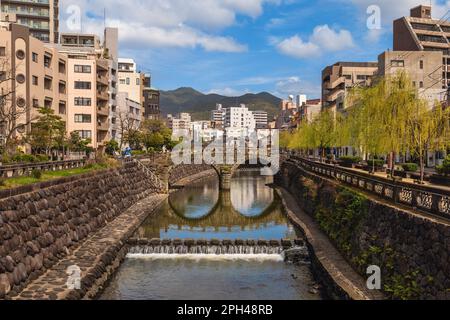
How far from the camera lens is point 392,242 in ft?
63.7

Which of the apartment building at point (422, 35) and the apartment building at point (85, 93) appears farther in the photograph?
the apartment building at point (422, 35)

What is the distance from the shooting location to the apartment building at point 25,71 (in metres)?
56.3

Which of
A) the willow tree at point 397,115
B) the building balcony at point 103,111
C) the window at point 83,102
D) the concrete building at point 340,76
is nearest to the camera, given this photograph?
the willow tree at point 397,115

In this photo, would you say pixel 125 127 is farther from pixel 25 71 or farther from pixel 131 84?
pixel 25 71

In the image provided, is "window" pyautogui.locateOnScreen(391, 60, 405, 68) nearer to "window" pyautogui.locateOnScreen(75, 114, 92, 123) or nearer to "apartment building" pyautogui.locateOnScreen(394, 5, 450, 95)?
"apartment building" pyautogui.locateOnScreen(394, 5, 450, 95)

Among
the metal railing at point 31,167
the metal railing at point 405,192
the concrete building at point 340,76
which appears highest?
the concrete building at point 340,76

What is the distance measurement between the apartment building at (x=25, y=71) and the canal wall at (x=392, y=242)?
4099 cm

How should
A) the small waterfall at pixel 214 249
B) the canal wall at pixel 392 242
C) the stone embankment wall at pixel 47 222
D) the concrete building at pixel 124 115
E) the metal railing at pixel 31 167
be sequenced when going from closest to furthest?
the canal wall at pixel 392 242
the stone embankment wall at pixel 47 222
the metal railing at pixel 31 167
the small waterfall at pixel 214 249
the concrete building at pixel 124 115

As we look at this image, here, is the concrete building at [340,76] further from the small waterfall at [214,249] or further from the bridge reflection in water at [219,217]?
the small waterfall at [214,249]

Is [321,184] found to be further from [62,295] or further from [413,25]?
[413,25]

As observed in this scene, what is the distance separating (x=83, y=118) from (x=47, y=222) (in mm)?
52552

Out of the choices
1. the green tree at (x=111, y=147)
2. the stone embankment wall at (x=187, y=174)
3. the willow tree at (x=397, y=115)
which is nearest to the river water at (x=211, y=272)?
the willow tree at (x=397, y=115)

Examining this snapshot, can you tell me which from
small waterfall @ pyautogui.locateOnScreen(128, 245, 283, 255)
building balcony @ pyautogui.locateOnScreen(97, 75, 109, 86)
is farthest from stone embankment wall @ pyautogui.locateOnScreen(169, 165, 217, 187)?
small waterfall @ pyautogui.locateOnScreen(128, 245, 283, 255)

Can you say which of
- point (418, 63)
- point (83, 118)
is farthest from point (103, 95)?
point (418, 63)
